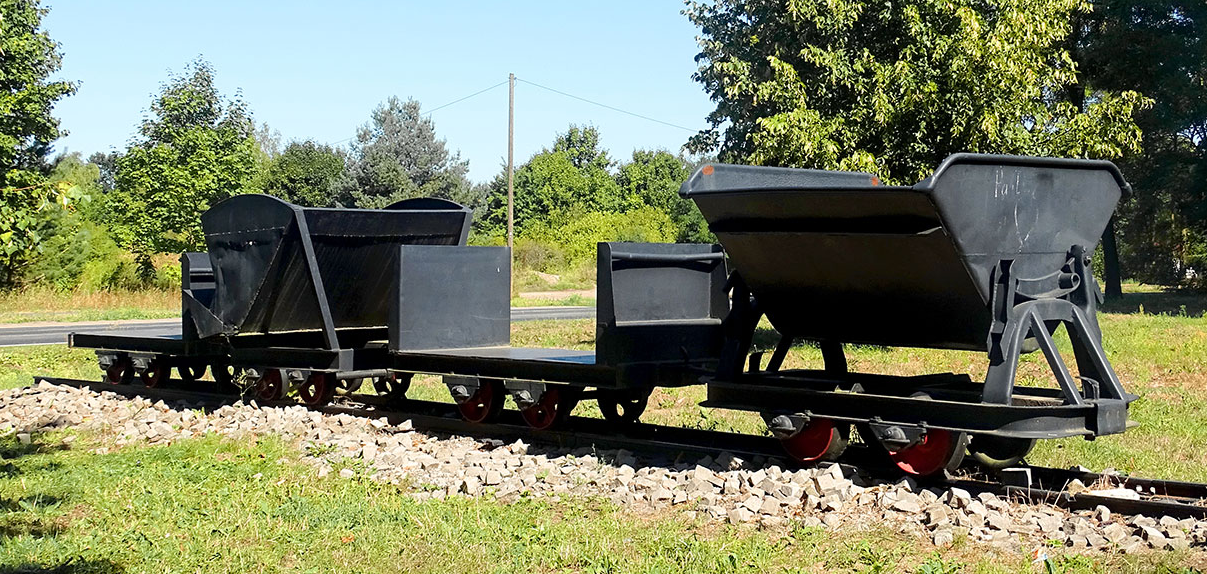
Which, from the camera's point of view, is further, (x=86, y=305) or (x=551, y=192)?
(x=551, y=192)

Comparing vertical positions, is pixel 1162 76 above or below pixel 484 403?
above

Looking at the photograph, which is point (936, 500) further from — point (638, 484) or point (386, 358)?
point (386, 358)

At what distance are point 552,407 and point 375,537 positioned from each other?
3636 mm

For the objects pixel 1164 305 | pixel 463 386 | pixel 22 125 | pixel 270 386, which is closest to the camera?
pixel 463 386

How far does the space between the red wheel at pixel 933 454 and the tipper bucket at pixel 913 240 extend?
28.9 inches

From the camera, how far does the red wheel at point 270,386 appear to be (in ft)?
40.5

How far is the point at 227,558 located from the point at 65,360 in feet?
47.6

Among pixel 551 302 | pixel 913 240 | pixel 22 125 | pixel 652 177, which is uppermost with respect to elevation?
pixel 652 177

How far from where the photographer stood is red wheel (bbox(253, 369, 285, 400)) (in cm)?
1236

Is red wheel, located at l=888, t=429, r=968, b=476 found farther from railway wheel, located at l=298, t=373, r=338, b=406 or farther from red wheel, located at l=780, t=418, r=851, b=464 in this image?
railway wheel, located at l=298, t=373, r=338, b=406

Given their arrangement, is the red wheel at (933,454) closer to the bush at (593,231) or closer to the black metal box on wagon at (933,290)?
the black metal box on wagon at (933,290)

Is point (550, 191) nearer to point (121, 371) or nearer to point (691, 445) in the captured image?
point (121, 371)

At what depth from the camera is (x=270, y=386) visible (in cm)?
1256

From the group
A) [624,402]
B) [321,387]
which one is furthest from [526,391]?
[321,387]
